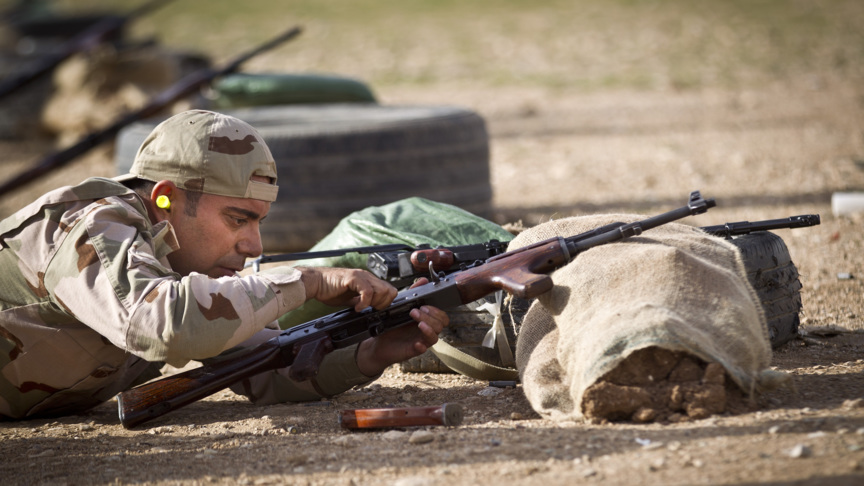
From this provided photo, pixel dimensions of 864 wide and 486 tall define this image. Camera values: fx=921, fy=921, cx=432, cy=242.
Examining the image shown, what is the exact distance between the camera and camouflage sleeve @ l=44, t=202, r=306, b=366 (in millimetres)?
2592

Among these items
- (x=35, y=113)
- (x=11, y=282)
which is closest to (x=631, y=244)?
(x=11, y=282)

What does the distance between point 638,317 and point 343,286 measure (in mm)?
899

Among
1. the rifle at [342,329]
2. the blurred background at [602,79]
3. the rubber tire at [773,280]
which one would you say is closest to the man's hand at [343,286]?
the rifle at [342,329]

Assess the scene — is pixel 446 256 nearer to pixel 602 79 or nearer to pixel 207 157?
pixel 207 157

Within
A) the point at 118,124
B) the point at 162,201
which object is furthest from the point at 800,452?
the point at 118,124

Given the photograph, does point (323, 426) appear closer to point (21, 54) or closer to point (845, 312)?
point (845, 312)

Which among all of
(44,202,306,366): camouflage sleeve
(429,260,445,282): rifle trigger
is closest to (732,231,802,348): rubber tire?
(429,260,445,282): rifle trigger

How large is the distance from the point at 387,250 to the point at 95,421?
Answer: 124cm

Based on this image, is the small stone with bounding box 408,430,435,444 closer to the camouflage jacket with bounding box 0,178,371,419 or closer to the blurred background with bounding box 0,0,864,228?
the camouflage jacket with bounding box 0,178,371,419

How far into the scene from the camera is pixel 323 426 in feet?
10.0

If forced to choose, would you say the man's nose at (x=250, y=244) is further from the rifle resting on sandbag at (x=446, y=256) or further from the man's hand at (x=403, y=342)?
the man's hand at (x=403, y=342)

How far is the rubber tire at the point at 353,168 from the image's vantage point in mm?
5879

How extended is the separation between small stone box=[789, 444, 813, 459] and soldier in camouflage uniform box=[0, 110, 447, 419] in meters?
1.17

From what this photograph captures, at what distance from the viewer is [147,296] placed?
260 cm
